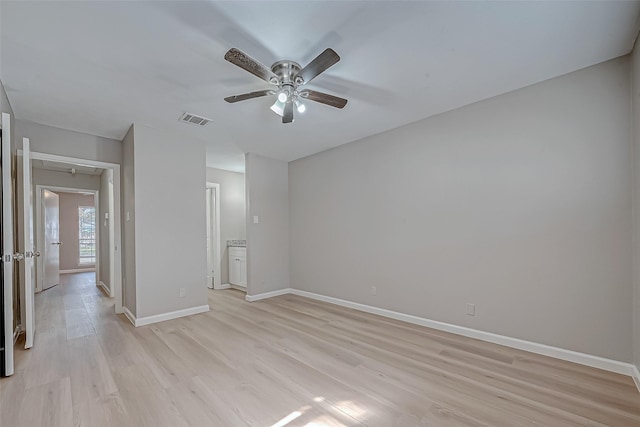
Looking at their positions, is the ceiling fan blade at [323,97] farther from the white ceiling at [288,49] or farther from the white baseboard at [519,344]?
the white baseboard at [519,344]

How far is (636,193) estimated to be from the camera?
84.6 inches

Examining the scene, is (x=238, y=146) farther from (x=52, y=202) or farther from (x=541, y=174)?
(x=52, y=202)

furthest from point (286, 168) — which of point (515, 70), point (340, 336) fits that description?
point (515, 70)

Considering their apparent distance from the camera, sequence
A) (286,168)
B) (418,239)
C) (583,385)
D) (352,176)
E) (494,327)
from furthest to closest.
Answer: (286,168) < (352,176) < (418,239) < (494,327) < (583,385)

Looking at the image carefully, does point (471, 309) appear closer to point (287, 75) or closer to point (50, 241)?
point (287, 75)

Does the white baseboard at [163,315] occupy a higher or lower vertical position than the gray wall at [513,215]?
lower

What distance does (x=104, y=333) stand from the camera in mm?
3283

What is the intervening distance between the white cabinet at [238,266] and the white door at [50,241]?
3.55 meters

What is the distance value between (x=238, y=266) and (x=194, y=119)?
3070mm

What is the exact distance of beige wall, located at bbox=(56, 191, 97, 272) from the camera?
845 centimetres

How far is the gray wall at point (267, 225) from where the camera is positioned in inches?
191

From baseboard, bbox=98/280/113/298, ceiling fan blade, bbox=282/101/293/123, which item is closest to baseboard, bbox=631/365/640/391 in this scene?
ceiling fan blade, bbox=282/101/293/123

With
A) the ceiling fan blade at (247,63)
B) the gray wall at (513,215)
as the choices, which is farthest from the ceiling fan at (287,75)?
the gray wall at (513,215)

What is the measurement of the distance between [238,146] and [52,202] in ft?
16.4
